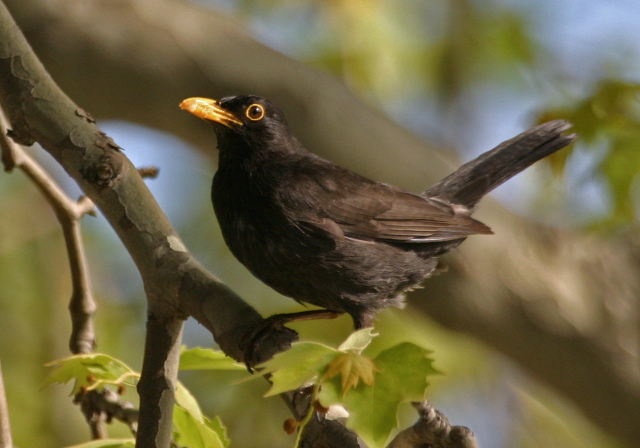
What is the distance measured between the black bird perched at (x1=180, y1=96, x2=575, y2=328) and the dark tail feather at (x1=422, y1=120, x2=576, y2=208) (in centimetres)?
17

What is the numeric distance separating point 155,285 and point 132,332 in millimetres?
4262

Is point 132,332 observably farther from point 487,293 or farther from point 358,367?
point 358,367

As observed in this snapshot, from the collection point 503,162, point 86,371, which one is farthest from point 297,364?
point 503,162

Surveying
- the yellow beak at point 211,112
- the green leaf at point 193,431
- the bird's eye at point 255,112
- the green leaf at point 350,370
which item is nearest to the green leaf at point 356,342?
the green leaf at point 350,370

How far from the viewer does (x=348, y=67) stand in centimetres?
841

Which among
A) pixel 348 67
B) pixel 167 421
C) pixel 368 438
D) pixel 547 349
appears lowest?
pixel 167 421

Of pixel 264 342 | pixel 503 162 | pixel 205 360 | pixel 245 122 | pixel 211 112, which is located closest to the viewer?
pixel 264 342

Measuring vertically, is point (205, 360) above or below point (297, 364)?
below

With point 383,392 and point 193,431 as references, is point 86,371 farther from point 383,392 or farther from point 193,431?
point 383,392

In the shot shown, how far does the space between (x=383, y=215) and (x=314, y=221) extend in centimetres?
57

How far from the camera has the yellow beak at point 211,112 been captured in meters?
3.82

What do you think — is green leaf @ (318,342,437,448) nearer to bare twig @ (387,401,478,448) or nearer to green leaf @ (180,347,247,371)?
bare twig @ (387,401,478,448)

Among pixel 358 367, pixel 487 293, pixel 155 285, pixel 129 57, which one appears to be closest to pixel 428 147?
pixel 487 293

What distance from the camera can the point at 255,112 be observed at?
162 inches
